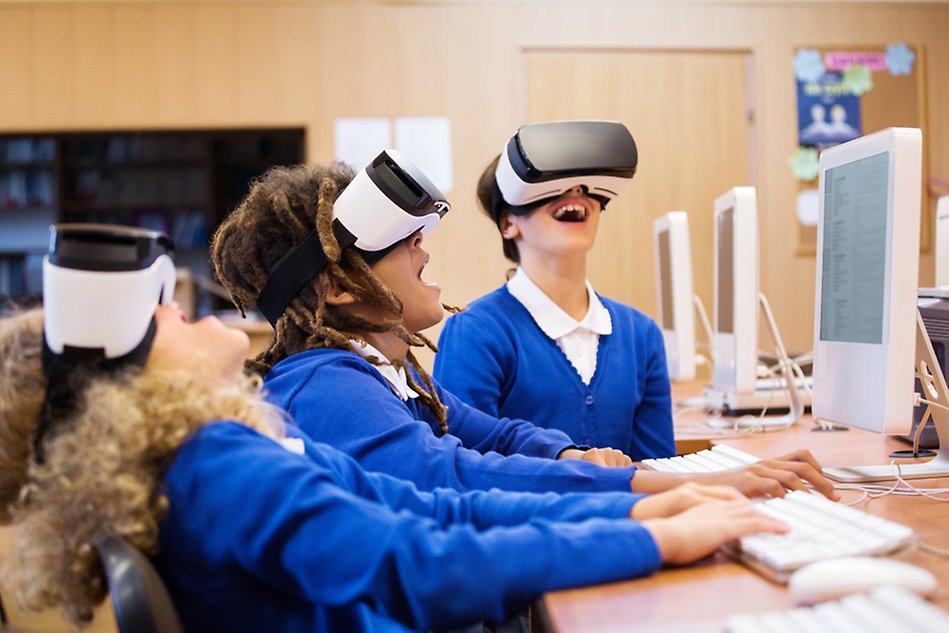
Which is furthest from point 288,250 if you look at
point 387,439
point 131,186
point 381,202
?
point 131,186

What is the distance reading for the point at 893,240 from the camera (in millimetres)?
1291

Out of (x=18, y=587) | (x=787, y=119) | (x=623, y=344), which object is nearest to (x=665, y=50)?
(x=787, y=119)

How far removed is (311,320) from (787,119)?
4399 mm

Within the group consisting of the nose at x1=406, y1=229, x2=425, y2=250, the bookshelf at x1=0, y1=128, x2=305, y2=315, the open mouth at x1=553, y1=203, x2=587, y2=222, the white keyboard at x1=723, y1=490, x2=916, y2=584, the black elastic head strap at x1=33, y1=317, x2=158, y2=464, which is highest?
the bookshelf at x1=0, y1=128, x2=305, y2=315

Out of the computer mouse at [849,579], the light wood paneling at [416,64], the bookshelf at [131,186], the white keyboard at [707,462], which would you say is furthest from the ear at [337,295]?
the bookshelf at [131,186]

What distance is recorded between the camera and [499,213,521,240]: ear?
78.5 inches

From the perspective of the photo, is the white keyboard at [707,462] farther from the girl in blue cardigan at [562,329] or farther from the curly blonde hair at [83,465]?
the curly blonde hair at [83,465]

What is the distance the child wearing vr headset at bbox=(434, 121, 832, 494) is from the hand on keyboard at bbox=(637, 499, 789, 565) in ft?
2.96

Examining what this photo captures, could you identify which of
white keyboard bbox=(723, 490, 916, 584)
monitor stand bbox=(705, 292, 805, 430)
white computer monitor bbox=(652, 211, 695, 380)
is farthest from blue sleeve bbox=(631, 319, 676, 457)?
white keyboard bbox=(723, 490, 916, 584)

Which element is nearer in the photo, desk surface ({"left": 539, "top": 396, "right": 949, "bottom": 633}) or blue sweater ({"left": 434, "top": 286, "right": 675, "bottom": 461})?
desk surface ({"left": 539, "top": 396, "right": 949, "bottom": 633})

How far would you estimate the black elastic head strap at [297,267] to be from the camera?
4.28 feet

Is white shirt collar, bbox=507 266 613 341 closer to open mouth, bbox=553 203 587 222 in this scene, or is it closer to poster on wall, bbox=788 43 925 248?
open mouth, bbox=553 203 587 222

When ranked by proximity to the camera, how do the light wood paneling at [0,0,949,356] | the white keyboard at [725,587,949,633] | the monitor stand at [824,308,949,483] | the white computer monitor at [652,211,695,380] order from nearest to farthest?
the white keyboard at [725,587,949,633] → the monitor stand at [824,308,949,483] → the white computer monitor at [652,211,695,380] → the light wood paneling at [0,0,949,356]

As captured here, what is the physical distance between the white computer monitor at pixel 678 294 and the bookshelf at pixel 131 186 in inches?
125
